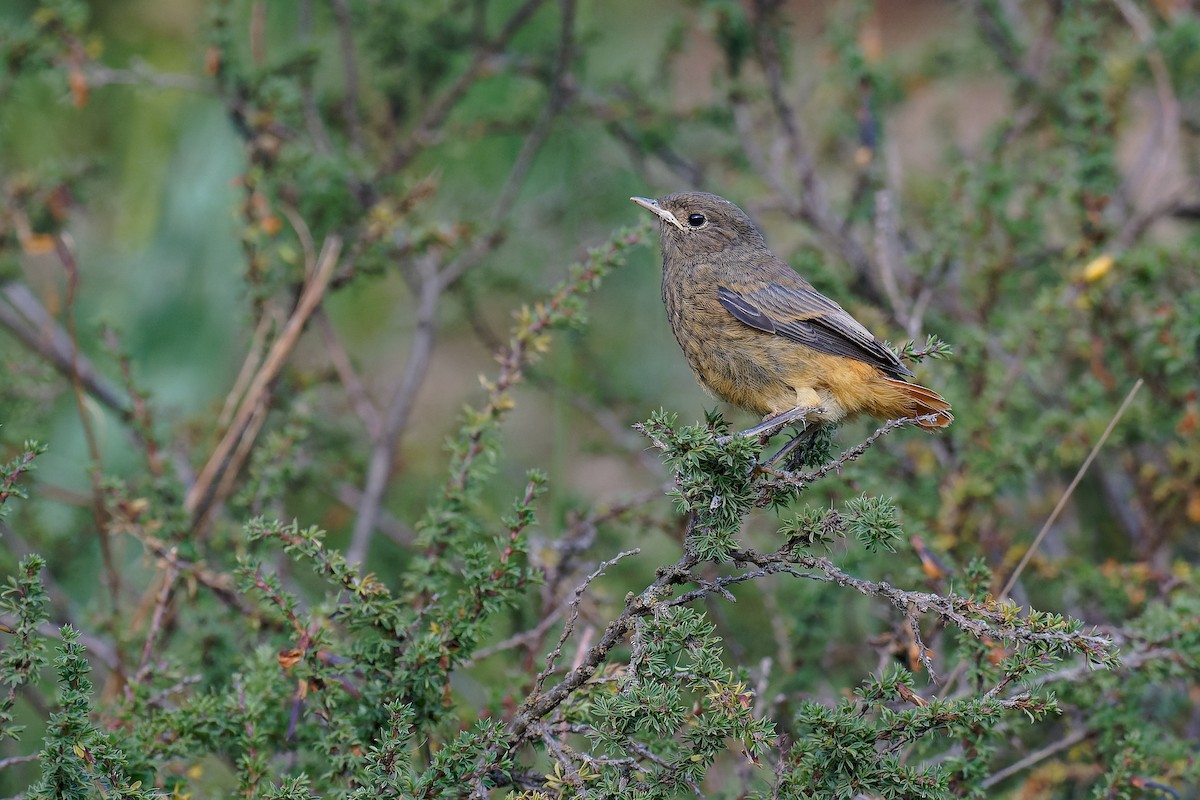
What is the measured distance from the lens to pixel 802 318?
327cm

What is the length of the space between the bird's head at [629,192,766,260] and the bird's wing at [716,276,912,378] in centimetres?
31

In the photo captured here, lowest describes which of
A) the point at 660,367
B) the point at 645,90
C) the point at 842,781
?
the point at 842,781

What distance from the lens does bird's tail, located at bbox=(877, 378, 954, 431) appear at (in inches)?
115

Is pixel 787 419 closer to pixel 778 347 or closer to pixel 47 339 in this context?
pixel 778 347

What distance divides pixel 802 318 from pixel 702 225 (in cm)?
56

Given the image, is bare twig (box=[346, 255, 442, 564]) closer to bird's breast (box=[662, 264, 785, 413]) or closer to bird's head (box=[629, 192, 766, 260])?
bird's head (box=[629, 192, 766, 260])

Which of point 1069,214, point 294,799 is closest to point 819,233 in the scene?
point 1069,214

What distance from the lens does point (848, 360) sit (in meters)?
3.18

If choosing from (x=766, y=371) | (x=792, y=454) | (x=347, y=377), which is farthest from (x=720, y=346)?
(x=347, y=377)

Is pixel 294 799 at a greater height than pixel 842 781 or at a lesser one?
greater

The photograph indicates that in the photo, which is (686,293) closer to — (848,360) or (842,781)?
(848,360)

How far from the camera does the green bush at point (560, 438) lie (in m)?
2.14

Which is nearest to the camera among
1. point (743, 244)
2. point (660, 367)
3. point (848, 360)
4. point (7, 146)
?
point (848, 360)

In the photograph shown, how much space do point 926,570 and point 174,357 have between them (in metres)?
3.44
